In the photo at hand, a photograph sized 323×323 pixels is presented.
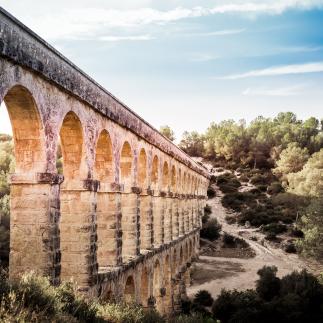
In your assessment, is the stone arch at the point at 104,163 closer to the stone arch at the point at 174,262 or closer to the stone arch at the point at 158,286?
the stone arch at the point at 158,286

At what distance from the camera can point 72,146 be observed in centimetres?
919

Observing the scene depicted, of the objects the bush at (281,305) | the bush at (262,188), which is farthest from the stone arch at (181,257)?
the bush at (262,188)

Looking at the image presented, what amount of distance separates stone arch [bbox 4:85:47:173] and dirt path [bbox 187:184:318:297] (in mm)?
17635

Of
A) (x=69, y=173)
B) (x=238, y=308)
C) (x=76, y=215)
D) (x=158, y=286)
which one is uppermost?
(x=69, y=173)

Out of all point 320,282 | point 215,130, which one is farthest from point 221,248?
point 215,130

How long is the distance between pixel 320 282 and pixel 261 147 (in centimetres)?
4843

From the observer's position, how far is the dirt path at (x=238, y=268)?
2509 cm

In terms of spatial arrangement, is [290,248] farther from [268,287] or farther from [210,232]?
[268,287]

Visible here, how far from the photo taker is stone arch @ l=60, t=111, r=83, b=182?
904 cm

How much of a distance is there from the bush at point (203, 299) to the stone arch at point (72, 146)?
14329mm

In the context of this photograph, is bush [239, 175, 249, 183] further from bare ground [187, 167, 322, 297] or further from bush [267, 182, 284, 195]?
bare ground [187, 167, 322, 297]

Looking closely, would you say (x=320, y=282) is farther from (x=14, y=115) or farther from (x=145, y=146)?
(x=14, y=115)

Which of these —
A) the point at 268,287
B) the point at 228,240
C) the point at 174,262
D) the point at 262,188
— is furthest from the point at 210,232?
the point at 262,188

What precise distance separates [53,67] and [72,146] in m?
2.08
